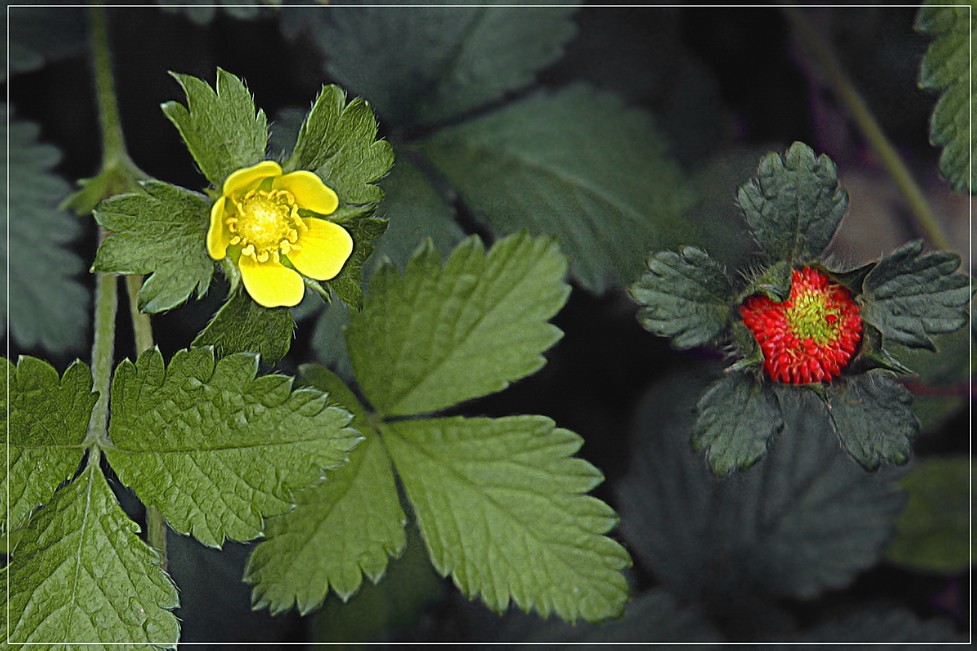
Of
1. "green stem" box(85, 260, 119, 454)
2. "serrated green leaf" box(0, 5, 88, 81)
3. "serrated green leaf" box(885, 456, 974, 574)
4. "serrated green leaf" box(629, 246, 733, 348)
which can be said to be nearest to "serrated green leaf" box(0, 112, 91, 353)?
"serrated green leaf" box(0, 5, 88, 81)

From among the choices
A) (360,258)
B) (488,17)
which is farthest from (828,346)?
(488,17)

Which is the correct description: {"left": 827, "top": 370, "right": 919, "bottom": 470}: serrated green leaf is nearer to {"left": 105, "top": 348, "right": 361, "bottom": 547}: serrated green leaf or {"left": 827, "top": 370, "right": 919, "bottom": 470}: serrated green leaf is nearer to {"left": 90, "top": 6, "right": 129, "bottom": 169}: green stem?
{"left": 105, "top": 348, "right": 361, "bottom": 547}: serrated green leaf

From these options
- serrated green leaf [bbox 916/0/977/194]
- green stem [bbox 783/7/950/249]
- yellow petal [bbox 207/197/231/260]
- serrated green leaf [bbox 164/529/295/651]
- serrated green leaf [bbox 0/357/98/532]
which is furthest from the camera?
green stem [bbox 783/7/950/249]

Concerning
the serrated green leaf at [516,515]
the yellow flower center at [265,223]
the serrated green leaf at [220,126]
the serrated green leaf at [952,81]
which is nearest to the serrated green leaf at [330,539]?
the serrated green leaf at [516,515]

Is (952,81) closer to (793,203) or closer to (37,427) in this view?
(793,203)

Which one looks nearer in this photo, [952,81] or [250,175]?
[250,175]

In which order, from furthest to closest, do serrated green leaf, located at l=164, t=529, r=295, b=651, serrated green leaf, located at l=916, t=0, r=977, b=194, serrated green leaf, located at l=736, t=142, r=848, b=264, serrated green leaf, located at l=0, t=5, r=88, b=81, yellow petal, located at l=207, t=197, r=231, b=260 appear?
serrated green leaf, located at l=0, t=5, r=88, b=81, serrated green leaf, located at l=164, t=529, r=295, b=651, serrated green leaf, located at l=916, t=0, r=977, b=194, serrated green leaf, located at l=736, t=142, r=848, b=264, yellow petal, located at l=207, t=197, r=231, b=260

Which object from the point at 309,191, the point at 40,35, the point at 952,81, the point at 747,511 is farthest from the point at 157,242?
the point at 747,511

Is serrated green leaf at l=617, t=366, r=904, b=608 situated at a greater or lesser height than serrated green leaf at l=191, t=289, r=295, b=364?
lesser
